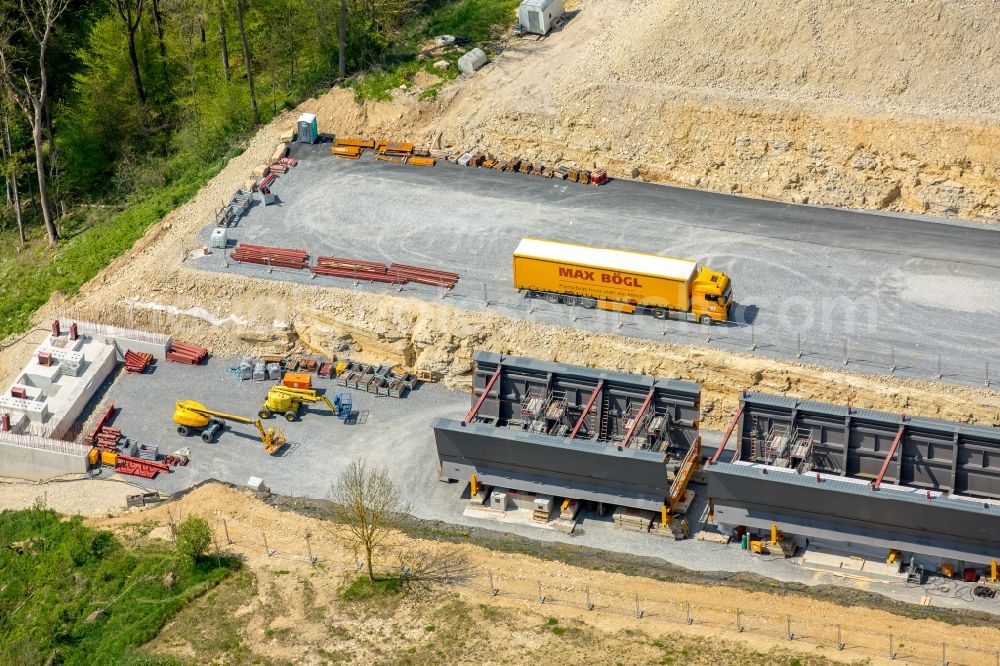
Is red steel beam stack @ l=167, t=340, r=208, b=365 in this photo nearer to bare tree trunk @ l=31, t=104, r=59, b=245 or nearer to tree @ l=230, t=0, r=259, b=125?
bare tree trunk @ l=31, t=104, r=59, b=245

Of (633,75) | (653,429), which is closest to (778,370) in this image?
(653,429)

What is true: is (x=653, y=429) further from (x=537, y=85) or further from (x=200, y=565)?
(x=537, y=85)

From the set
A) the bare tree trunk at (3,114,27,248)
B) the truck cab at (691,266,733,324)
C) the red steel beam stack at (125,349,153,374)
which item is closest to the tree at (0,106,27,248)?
the bare tree trunk at (3,114,27,248)

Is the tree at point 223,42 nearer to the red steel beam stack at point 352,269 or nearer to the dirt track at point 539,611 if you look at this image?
the red steel beam stack at point 352,269

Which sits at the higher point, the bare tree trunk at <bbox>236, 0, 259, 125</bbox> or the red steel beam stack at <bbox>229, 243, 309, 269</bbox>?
the bare tree trunk at <bbox>236, 0, 259, 125</bbox>

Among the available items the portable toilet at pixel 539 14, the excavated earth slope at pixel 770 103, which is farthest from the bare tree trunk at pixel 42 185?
the portable toilet at pixel 539 14

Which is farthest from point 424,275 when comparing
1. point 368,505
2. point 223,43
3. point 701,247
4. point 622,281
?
point 223,43
